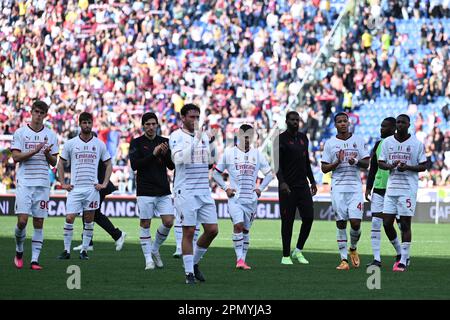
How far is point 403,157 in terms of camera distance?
17922 mm

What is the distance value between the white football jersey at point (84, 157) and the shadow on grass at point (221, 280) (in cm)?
135

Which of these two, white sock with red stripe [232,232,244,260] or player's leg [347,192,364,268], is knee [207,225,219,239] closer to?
white sock with red stripe [232,232,244,260]

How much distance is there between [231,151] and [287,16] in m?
24.9

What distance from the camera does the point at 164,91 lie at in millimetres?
43250

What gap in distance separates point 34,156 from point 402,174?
553cm

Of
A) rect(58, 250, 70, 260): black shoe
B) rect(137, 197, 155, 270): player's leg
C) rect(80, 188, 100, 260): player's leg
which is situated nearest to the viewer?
rect(137, 197, 155, 270): player's leg

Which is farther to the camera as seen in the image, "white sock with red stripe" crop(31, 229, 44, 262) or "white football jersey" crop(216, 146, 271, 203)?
"white football jersey" crop(216, 146, 271, 203)

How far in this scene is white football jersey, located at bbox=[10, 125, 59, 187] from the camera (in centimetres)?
1755

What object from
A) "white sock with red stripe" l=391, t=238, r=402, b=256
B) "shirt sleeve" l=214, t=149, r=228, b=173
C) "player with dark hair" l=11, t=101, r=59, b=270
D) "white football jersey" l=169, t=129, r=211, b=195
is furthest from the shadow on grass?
"shirt sleeve" l=214, t=149, r=228, b=173

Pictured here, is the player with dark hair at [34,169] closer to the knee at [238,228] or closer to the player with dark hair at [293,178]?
the knee at [238,228]

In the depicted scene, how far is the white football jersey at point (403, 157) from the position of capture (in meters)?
17.9

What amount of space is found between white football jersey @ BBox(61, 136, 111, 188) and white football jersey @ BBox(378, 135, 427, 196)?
4.52 meters

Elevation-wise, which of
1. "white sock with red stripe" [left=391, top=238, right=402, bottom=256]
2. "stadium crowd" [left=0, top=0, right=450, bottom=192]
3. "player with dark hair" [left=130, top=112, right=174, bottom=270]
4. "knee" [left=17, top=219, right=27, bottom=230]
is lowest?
"white sock with red stripe" [left=391, top=238, right=402, bottom=256]

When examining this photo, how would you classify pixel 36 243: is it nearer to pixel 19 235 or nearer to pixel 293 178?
pixel 19 235
